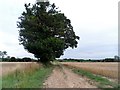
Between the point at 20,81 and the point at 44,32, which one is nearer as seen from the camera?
the point at 20,81

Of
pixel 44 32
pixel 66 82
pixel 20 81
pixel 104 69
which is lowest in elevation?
pixel 66 82

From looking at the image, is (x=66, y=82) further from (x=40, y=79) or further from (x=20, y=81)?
(x=20, y=81)

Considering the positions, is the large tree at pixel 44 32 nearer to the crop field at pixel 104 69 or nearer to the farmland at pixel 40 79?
the crop field at pixel 104 69

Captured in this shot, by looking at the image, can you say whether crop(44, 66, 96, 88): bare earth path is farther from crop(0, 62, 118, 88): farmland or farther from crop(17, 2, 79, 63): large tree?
crop(17, 2, 79, 63): large tree

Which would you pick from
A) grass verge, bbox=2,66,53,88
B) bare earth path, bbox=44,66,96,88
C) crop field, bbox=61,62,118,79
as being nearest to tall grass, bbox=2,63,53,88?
grass verge, bbox=2,66,53,88

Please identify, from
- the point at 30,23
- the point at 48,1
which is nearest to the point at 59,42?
the point at 30,23

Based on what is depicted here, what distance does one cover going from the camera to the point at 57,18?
187 feet

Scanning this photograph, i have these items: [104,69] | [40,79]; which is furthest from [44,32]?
[40,79]

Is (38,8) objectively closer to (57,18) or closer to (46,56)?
(57,18)

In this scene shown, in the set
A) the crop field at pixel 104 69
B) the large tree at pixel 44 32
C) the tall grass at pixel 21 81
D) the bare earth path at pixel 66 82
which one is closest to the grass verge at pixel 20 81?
the tall grass at pixel 21 81

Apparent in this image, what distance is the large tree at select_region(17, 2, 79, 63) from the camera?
51.9 meters

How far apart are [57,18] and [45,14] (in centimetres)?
213

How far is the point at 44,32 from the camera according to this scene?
55.3 metres

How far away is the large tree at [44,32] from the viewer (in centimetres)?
5188
